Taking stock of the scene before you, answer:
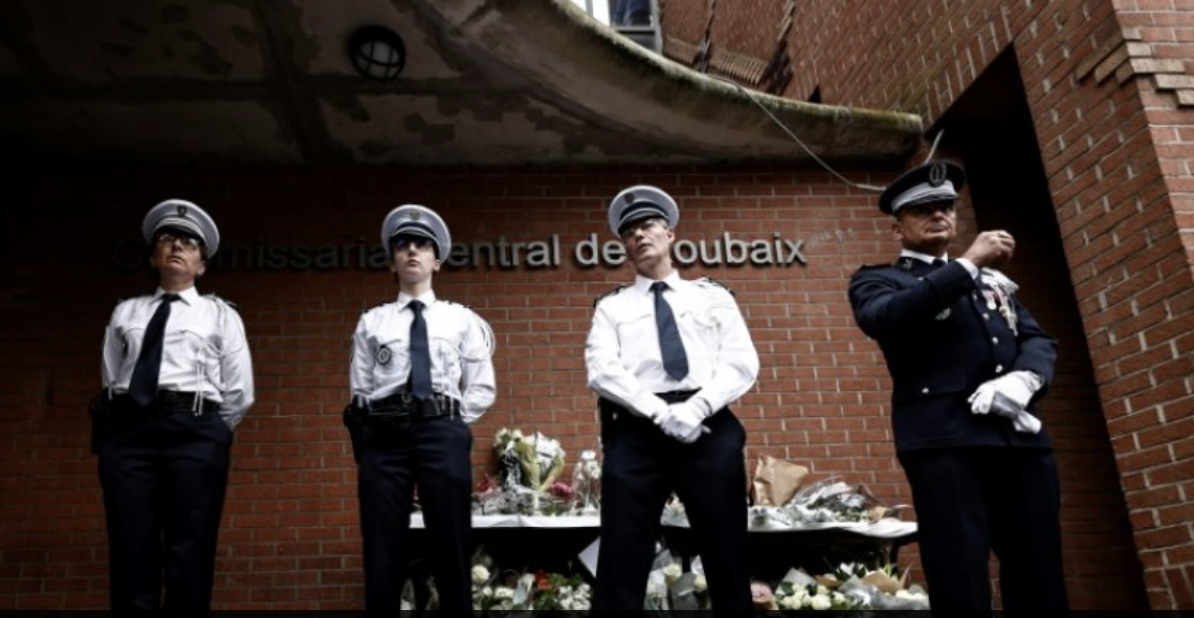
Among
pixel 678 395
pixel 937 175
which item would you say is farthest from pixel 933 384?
pixel 678 395

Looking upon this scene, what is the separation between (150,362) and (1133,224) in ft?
15.2

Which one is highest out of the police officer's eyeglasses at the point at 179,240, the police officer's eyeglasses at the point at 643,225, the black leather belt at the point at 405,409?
the police officer's eyeglasses at the point at 179,240

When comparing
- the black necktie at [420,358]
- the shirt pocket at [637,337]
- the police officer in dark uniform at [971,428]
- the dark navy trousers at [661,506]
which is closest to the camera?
the police officer in dark uniform at [971,428]

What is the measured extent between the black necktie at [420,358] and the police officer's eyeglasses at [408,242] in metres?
0.27

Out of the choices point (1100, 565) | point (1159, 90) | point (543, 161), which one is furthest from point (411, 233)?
point (1100, 565)

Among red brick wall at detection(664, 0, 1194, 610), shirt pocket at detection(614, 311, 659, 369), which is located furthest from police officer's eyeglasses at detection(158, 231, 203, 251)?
red brick wall at detection(664, 0, 1194, 610)

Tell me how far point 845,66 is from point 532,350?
3.79 meters

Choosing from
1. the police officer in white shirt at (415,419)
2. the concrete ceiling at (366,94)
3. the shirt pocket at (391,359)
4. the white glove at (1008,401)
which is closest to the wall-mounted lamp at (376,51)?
the concrete ceiling at (366,94)

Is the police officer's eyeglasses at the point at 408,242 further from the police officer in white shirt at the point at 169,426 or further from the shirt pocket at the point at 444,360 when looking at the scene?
the police officer in white shirt at the point at 169,426

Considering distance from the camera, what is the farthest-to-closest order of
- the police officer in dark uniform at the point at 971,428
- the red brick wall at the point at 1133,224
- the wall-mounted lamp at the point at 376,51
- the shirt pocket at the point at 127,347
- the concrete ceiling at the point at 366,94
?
the wall-mounted lamp at the point at 376,51 < the concrete ceiling at the point at 366,94 < the red brick wall at the point at 1133,224 < the shirt pocket at the point at 127,347 < the police officer in dark uniform at the point at 971,428

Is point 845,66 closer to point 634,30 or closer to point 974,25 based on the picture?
point 974,25

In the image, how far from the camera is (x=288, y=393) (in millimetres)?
6133

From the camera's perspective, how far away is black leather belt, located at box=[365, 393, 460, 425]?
151 inches

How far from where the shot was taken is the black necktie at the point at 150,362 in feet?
12.6
